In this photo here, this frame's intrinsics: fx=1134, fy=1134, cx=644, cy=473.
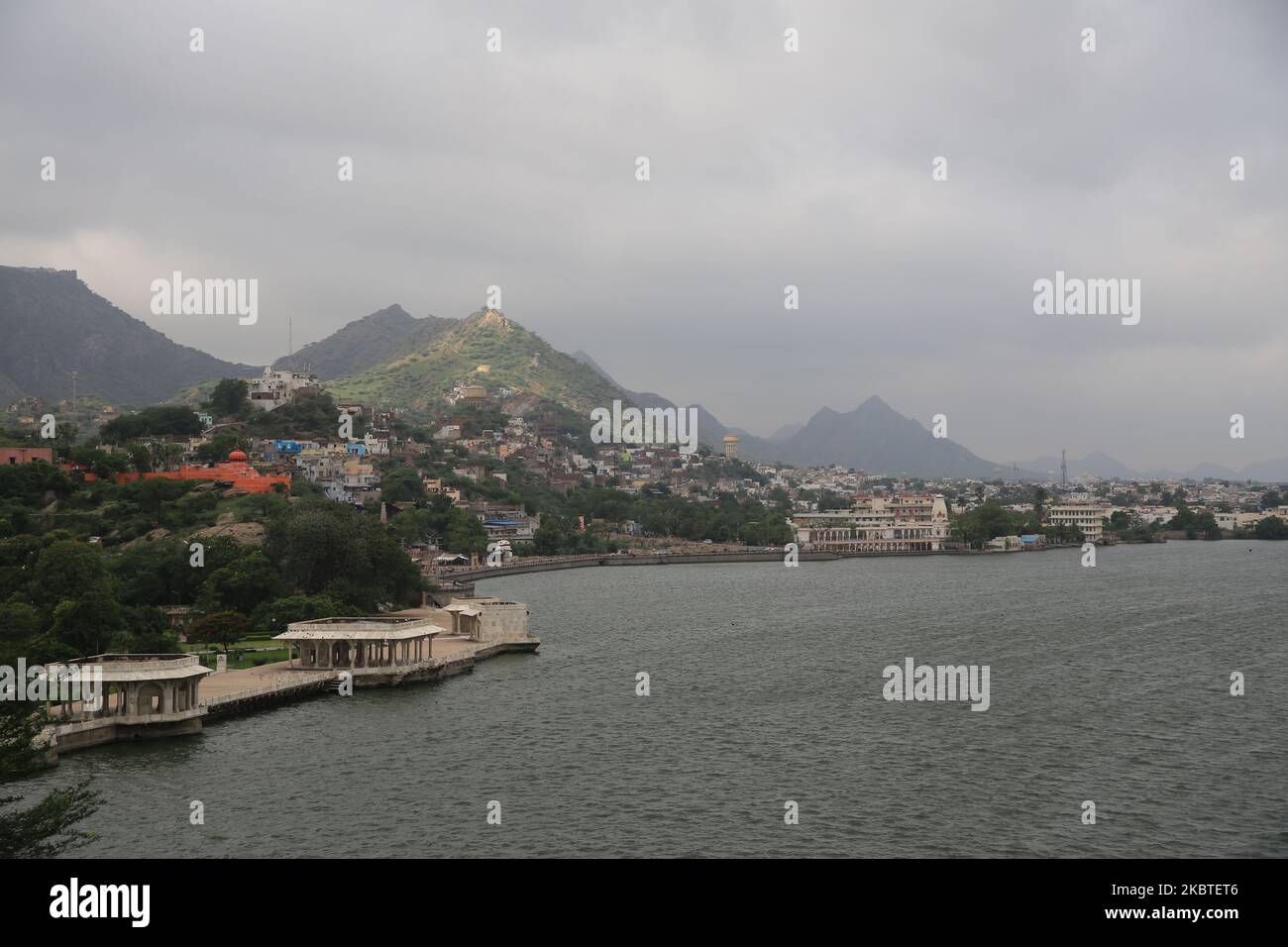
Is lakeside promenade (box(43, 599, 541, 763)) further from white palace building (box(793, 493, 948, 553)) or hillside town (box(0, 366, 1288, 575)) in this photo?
white palace building (box(793, 493, 948, 553))

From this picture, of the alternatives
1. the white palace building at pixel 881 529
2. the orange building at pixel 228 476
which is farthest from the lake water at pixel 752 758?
the white palace building at pixel 881 529

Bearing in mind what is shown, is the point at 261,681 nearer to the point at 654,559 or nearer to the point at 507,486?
the point at 654,559

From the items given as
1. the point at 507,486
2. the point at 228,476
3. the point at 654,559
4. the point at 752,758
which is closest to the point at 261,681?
the point at 752,758

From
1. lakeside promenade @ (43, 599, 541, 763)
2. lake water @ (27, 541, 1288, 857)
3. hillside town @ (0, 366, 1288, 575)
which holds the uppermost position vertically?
hillside town @ (0, 366, 1288, 575)

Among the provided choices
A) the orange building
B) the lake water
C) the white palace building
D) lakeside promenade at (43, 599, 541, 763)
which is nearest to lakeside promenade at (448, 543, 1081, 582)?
the white palace building

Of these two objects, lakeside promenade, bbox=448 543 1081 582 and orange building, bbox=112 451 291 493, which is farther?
lakeside promenade, bbox=448 543 1081 582

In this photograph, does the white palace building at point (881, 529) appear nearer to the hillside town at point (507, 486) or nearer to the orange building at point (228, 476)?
the hillside town at point (507, 486)
